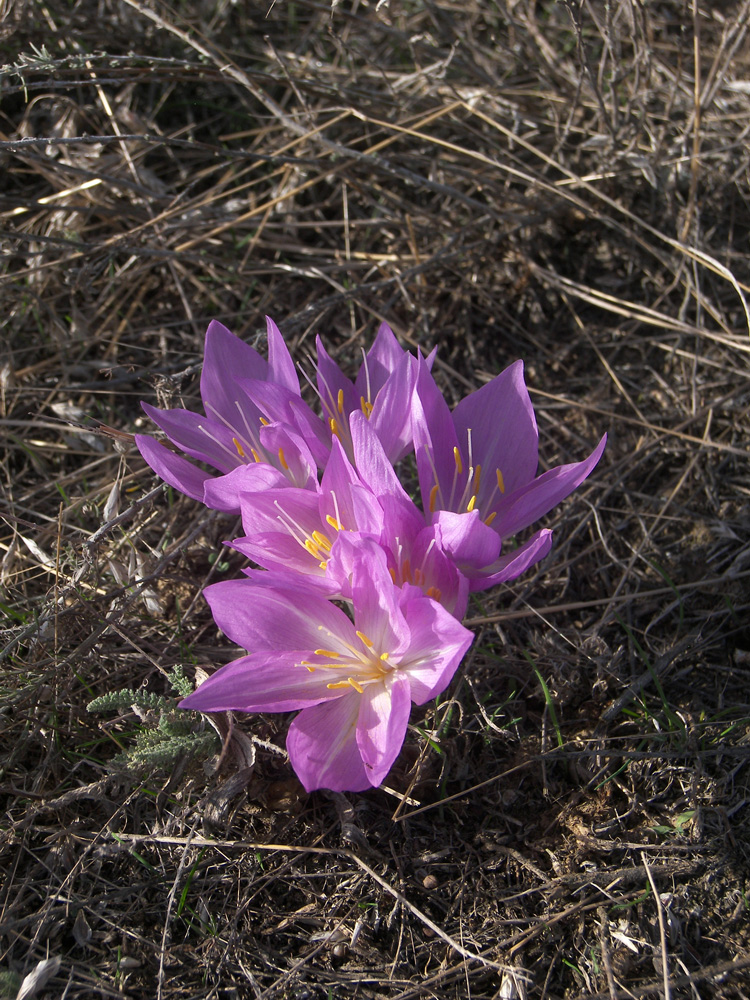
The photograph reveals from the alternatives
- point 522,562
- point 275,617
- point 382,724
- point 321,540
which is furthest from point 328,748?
point 522,562

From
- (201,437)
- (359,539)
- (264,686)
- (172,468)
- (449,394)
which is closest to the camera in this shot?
(359,539)

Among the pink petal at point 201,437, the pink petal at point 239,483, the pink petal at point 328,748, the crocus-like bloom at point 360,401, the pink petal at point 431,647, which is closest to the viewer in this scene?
the pink petal at point 431,647

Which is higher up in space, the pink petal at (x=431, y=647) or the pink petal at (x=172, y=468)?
the pink petal at (x=172, y=468)

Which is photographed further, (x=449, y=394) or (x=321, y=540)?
(x=449, y=394)

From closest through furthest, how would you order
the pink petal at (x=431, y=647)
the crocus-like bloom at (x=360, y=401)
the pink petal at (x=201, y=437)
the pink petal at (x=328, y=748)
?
1. the pink petal at (x=431, y=647)
2. the pink petal at (x=328, y=748)
3. the crocus-like bloom at (x=360, y=401)
4. the pink petal at (x=201, y=437)

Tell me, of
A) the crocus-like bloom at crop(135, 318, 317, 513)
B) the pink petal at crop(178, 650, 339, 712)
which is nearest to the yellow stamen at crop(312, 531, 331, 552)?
the crocus-like bloom at crop(135, 318, 317, 513)

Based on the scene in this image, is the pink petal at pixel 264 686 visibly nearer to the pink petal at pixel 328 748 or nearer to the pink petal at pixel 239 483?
the pink petal at pixel 328 748

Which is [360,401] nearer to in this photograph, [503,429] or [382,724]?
[503,429]

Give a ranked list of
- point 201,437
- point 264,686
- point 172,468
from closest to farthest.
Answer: point 264,686 → point 172,468 → point 201,437

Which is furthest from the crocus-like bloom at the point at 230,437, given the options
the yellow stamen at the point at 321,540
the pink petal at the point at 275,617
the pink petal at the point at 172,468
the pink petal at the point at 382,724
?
the pink petal at the point at 382,724
